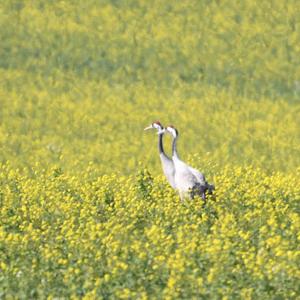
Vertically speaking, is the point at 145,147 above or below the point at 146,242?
above

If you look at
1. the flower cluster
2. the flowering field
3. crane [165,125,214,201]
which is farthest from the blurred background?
the flower cluster

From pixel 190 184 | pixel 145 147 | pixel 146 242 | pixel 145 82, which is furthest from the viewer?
pixel 145 82

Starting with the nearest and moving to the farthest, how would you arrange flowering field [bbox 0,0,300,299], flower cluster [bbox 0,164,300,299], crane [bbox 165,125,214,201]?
1. flower cluster [bbox 0,164,300,299]
2. flowering field [bbox 0,0,300,299]
3. crane [bbox 165,125,214,201]

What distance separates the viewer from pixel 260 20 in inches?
1407

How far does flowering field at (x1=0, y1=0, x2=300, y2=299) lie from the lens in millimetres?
12836

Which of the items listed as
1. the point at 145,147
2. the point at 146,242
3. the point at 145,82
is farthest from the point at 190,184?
the point at 145,82

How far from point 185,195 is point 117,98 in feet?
40.1

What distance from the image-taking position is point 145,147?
2458 cm

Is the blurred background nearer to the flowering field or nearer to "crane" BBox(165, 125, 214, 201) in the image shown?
the flowering field

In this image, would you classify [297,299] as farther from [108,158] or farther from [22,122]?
[22,122]

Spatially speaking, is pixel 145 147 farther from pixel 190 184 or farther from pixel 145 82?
pixel 190 184

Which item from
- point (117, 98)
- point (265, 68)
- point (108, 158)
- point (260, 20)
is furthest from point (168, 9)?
point (108, 158)

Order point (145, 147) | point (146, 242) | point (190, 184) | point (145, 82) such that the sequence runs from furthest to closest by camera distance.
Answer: point (145, 82) → point (145, 147) → point (190, 184) → point (146, 242)

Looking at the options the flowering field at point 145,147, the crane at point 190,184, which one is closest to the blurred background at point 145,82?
the flowering field at point 145,147
